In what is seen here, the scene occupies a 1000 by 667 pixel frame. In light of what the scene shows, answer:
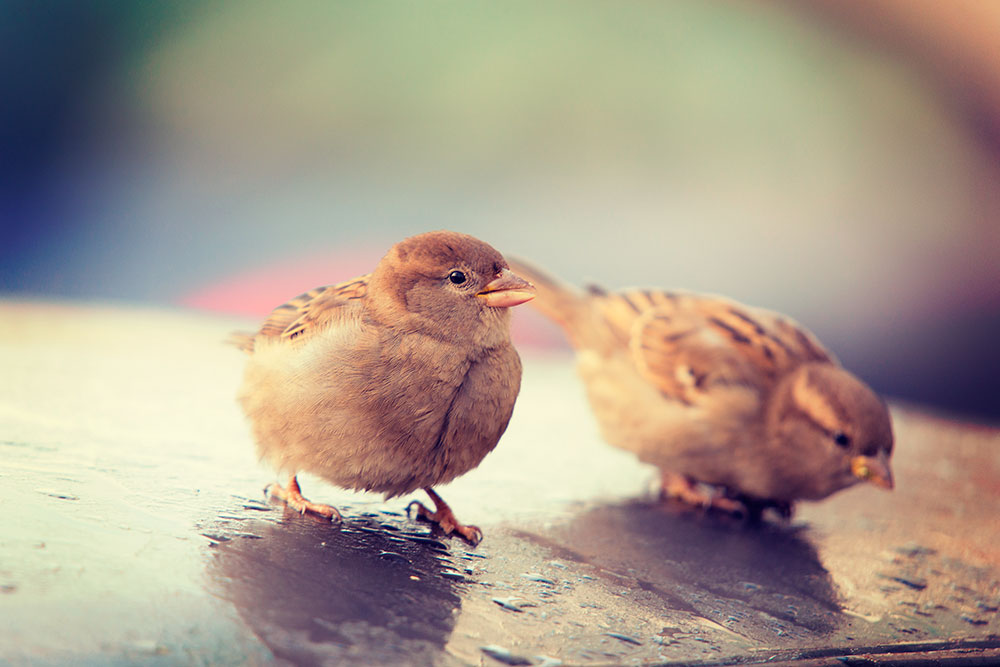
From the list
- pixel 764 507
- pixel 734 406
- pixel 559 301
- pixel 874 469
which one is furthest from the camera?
A: pixel 559 301

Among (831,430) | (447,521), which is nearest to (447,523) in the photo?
(447,521)

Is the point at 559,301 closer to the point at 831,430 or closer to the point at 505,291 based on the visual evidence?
the point at 831,430

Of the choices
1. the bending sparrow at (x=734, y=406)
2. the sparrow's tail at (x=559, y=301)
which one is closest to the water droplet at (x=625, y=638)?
the bending sparrow at (x=734, y=406)

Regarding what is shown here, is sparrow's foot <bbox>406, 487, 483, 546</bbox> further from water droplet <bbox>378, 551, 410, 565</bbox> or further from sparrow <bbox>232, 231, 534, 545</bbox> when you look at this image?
water droplet <bbox>378, 551, 410, 565</bbox>

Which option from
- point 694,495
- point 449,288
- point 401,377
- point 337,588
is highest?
point 449,288

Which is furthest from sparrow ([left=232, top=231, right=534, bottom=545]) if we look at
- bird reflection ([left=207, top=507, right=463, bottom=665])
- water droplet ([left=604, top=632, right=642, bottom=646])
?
water droplet ([left=604, top=632, right=642, bottom=646])

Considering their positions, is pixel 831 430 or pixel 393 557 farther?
pixel 831 430

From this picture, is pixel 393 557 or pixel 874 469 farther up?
pixel 874 469

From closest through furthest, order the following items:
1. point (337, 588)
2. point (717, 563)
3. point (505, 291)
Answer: point (337, 588) → point (505, 291) → point (717, 563)
